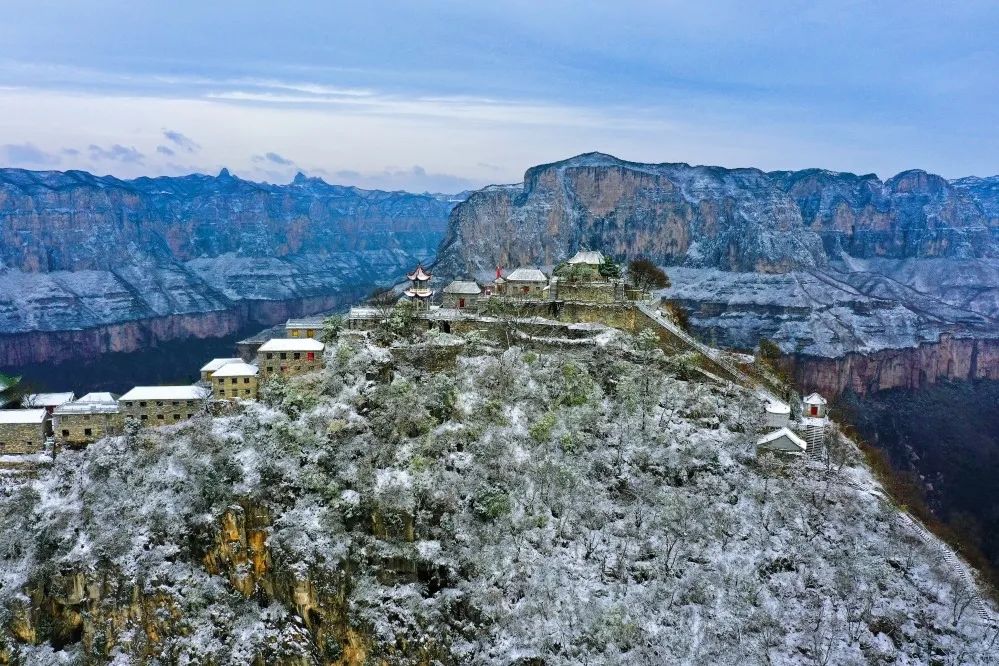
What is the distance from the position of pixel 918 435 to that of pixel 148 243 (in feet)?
590

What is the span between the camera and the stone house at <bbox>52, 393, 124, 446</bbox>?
48062mm

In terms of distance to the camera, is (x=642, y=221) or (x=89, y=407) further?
(x=642, y=221)

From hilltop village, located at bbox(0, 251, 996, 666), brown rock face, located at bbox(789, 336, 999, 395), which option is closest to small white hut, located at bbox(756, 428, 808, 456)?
hilltop village, located at bbox(0, 251, 996, 666)

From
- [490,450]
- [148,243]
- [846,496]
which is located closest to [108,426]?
[490,450]

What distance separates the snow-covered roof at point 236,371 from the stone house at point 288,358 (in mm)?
765

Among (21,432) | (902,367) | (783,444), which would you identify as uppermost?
(783,444)

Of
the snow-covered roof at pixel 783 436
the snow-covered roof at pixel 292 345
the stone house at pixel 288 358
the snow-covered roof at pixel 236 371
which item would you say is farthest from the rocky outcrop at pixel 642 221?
the snow-covered roof at pixel 783 436

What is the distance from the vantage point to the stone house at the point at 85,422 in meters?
48.1

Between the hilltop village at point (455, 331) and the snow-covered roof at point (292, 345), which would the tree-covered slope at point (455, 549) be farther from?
the snow-covered roof at point (292, 345)

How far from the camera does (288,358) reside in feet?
173

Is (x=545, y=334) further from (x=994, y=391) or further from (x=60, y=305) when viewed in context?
(x=60, y=305)

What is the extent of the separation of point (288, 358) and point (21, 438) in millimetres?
18321

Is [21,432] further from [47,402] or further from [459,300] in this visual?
[459,300]

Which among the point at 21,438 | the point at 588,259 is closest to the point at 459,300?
the point at 588,259
